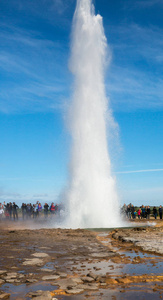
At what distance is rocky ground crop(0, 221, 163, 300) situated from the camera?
5.56 m

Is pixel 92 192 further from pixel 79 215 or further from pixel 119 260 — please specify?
pixel 119 260

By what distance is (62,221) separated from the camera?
77.9 ft

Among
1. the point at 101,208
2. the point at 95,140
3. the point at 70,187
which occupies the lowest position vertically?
the point at 101,208

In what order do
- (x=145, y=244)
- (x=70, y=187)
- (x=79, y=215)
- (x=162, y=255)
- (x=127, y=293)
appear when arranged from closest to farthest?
(x=127, y=293), (x=162, y=255), (x=145, y=244), (x=79, y=215), (x=70, y=187)

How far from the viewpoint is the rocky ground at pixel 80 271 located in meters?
5.56

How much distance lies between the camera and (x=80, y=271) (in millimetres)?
7336

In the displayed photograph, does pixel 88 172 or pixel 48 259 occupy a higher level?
pixel 88 172

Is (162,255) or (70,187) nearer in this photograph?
(162,255)

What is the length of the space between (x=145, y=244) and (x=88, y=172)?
1343 cm

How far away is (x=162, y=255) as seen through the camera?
30.5 ft

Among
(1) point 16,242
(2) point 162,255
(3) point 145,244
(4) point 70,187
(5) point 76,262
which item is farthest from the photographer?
(4) point 70,187

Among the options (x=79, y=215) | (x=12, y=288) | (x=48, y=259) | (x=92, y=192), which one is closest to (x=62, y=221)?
(x=79, y=215)

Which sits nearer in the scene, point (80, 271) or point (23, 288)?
point (23, 288)

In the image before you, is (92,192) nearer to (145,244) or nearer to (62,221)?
(62,221)
